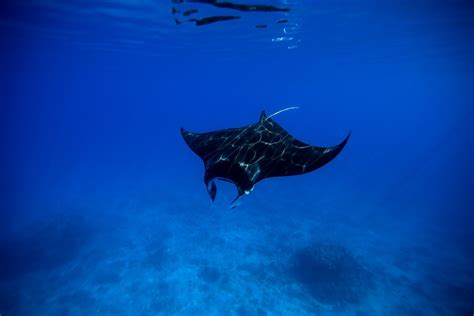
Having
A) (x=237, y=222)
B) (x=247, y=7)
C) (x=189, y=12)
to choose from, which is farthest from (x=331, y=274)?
(x=189, y=12)

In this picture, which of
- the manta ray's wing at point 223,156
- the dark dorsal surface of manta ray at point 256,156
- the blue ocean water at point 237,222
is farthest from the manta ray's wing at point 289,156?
the blue ocean water at point 237,222

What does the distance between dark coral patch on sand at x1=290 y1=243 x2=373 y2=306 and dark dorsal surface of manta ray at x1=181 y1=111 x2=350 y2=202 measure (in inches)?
534

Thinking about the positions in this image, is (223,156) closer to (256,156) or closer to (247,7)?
(256,156)

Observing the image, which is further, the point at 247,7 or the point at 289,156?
the point at 247,7

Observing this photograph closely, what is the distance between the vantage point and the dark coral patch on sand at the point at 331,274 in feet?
51.1

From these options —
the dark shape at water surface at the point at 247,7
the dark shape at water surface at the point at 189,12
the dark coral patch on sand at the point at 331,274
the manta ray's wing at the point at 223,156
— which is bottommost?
the dark coral patch on sand at the point at 331,274

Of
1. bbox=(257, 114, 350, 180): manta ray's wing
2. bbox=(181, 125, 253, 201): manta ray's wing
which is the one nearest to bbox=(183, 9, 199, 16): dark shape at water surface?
bbox=(181, 125, 253, 201): manta ray's wing

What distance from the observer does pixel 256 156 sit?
4.84 metres

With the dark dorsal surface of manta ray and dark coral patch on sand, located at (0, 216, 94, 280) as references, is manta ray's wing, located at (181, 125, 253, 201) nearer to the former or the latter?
the dark dorsal surface of manta ray

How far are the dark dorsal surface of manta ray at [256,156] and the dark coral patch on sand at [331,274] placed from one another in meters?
13.6

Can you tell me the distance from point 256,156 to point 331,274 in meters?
15.3

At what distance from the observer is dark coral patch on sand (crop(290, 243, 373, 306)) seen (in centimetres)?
1559

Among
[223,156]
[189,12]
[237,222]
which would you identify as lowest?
[237,222]

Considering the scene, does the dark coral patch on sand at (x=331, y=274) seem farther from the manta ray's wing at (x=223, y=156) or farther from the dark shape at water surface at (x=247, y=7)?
the dark shape at water surface at (x=247, y=7)
